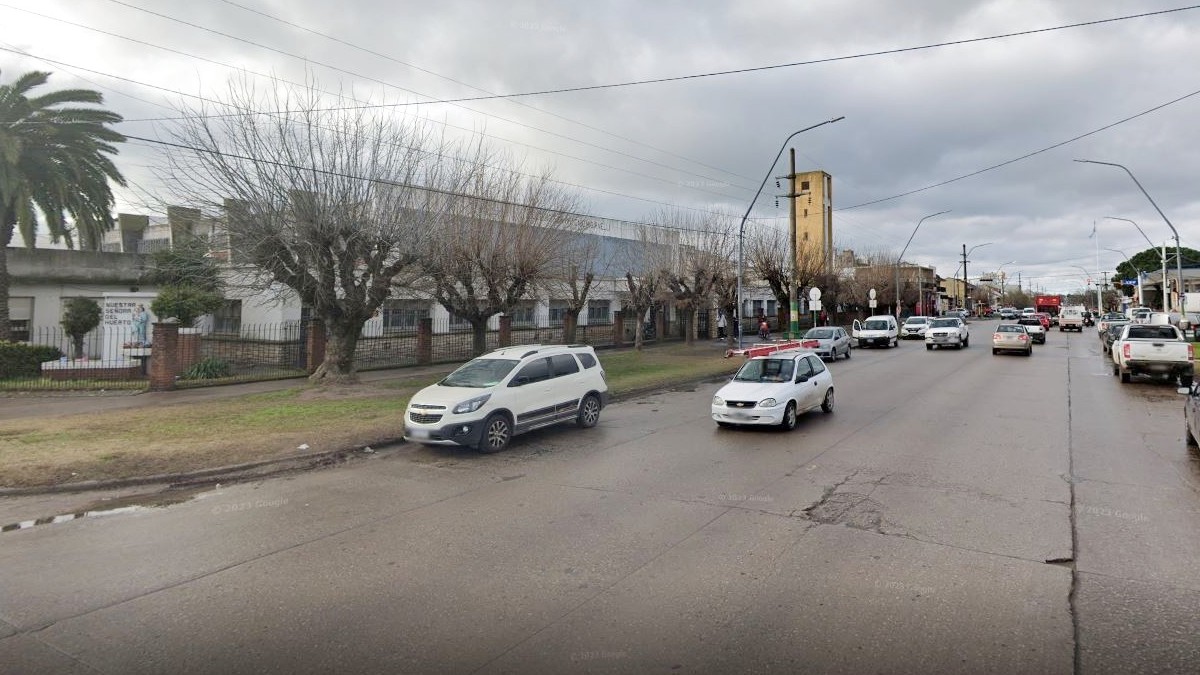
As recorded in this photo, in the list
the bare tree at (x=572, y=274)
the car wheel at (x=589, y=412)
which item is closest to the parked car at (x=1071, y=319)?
the bare tree at (x=572, y=274)

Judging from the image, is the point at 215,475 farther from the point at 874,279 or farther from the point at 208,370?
the point at 874,279

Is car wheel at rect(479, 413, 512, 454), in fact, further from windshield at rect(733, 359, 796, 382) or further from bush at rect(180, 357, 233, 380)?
bush at rect(180, 357, 233, 380)

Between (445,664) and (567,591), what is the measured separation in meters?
1.22

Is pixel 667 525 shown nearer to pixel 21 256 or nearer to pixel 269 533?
pixel 269 533

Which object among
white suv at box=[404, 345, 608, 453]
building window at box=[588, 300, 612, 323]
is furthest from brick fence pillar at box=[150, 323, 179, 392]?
building window at box=[588, 300, 612, 323]

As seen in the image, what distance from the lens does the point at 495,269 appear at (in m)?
21.5

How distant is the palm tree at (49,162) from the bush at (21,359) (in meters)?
3.70

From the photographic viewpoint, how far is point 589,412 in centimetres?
1261

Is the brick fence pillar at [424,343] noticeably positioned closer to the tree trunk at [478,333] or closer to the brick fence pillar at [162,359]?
the tree trunk at [478,333]

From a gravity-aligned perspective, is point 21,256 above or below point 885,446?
above

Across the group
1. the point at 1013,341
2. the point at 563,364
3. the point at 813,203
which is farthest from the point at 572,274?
the point at 813,203

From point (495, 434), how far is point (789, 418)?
17.1 ft

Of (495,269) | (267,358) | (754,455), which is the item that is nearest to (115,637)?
(754,455)

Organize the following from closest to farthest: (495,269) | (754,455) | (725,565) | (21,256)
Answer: (725,565) → (754,455) → (495,269) → (21,256)
